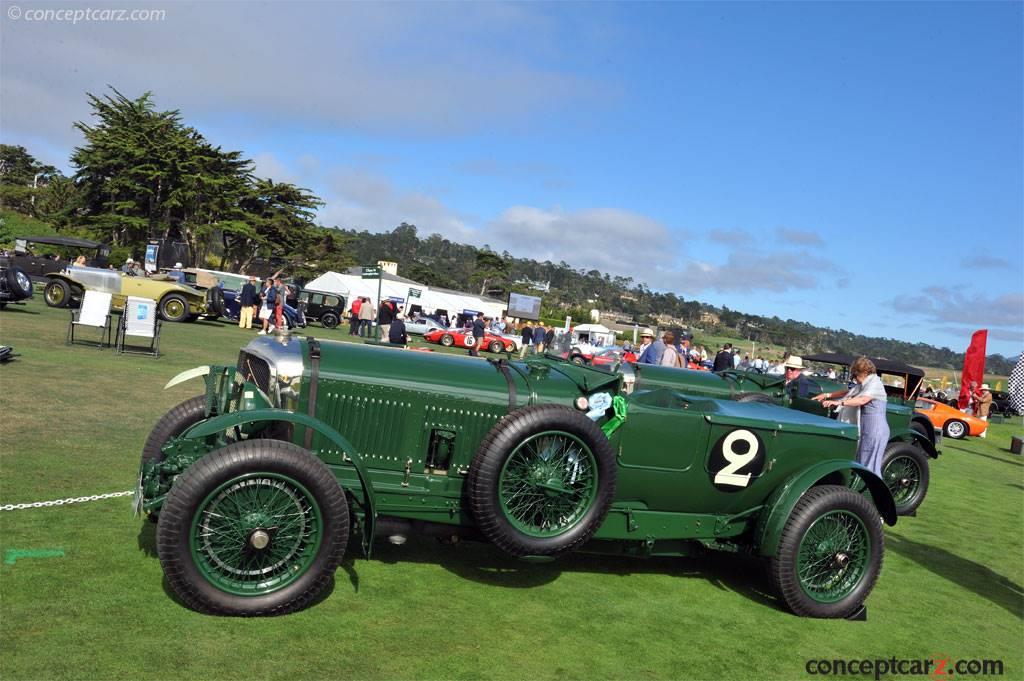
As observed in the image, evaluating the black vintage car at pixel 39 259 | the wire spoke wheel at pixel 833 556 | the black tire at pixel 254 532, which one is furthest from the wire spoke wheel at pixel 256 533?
the black vintage car at pixel 39 259

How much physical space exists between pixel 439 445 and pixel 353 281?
45.7m

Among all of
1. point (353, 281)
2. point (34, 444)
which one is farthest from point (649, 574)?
point (353, 281)

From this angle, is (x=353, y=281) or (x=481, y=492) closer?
(x=481, y=492)

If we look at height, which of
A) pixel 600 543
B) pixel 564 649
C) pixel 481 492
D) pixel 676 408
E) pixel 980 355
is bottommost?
pixel 564 649

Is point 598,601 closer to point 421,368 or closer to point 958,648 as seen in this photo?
point 421,368

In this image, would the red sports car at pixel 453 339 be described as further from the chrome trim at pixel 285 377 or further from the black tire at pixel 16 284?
the chrome trim at pixel 285 377

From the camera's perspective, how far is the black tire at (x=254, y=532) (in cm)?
365

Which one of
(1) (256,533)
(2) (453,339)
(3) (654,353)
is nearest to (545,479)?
(1) (256,533)

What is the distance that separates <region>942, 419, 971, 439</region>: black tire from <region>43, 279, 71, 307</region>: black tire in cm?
2546

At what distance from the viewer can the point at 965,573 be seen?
654cm

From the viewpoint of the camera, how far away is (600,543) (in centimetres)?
489

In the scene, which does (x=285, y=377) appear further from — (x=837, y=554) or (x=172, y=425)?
(x=837, y=554)

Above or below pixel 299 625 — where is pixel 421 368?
above

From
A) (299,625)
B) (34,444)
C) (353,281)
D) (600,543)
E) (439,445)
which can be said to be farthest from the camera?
(353,281)
